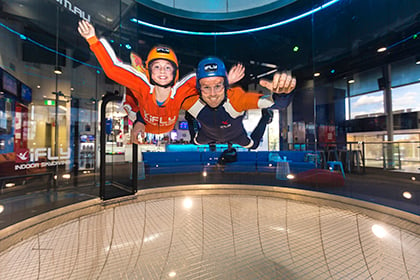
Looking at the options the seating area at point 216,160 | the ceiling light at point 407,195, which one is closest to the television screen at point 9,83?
the seating area at point 216,160

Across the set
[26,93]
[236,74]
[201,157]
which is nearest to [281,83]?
[236,74]

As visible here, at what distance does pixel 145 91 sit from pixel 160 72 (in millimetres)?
449

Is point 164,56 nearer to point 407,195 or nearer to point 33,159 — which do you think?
point 33,159

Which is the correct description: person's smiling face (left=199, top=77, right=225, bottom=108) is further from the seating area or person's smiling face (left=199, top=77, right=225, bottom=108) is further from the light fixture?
the light fixture

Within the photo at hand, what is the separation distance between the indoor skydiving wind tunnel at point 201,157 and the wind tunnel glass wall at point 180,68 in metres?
0.03

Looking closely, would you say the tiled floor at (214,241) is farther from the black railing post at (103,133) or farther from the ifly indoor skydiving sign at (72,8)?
the ifly indoor skydiving sign at (72,8)

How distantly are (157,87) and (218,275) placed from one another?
118 inches

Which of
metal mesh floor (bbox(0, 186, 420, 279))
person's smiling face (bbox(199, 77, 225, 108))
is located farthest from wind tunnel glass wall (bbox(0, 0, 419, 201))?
metal mesh floor (bbox(0, 186, 420, 279))

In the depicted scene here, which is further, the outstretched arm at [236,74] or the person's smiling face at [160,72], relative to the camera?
Answer: the outstretched arm at [236,74]

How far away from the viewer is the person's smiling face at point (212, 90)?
332 centimetres

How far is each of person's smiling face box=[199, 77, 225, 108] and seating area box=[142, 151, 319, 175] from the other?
1.55 metres

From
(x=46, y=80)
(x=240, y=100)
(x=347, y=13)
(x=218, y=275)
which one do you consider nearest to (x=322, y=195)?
(x=240, y=100)

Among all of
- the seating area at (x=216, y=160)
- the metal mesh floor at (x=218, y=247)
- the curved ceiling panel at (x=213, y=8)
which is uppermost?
the curved ceiling panel at (x=213, y=8)

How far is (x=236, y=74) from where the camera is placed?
3.57 meters
